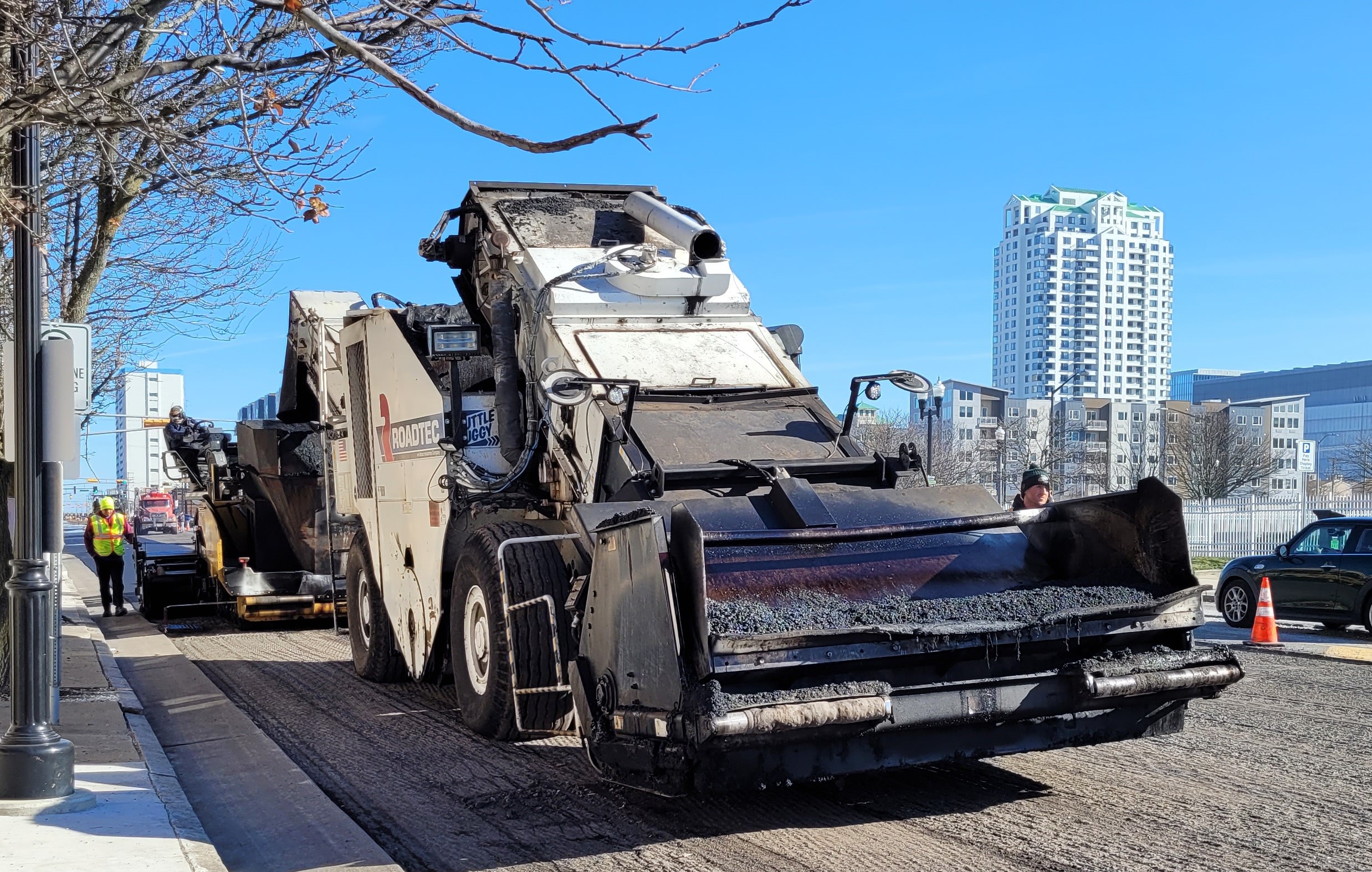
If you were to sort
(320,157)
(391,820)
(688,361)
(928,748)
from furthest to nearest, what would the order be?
1. (688,361)
2. (320,157)
3. (391,820)
4. (928,748)

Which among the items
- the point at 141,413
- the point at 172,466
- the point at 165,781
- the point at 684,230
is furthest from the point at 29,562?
the point at 141,413

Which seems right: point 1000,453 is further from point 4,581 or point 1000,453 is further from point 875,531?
point 875,531

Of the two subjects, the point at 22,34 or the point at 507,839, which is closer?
the point at 507,839

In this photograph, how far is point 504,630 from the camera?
736 centimetres

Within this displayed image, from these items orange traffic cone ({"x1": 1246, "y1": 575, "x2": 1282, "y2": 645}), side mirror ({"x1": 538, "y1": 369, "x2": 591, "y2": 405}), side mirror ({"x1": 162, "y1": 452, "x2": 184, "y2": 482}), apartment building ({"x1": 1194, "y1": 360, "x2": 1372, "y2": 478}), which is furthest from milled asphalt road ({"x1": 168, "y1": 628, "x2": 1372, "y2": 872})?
apartment building ({"x1": 1194, "y1": 360, "x2": 1372, "y2": 478})

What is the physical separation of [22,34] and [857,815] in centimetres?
558

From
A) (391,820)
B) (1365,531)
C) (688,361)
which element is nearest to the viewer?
(391,820)

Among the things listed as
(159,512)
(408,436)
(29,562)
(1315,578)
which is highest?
(408,436)

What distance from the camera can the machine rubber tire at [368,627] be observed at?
1036 cm

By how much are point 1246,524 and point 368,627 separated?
2918 cm

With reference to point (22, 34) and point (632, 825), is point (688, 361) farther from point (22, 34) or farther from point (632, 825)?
point (22, 34)

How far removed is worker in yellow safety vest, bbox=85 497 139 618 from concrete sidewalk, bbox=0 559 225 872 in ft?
29.6

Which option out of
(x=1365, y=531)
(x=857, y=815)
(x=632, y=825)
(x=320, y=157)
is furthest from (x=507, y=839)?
(x=1365, y=531)

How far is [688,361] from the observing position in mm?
8570
